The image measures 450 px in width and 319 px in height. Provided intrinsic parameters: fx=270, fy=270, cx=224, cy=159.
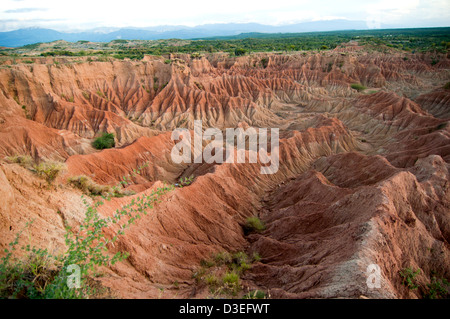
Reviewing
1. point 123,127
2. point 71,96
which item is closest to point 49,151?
point 123,127

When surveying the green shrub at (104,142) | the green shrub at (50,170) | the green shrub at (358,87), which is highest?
the green shrub at (358,87)

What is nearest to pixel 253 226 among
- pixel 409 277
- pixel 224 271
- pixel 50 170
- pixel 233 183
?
pixel 233 183

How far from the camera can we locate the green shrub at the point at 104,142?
38531 mm

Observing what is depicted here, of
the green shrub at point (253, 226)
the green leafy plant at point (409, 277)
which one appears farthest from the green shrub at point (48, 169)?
the green leafy plant at point (409, 277)

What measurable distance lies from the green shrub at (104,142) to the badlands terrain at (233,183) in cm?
130

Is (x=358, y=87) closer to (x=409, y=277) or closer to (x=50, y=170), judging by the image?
(x=409, y=277)

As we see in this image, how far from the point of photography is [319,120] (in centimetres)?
4828

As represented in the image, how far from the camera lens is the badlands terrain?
12383mm

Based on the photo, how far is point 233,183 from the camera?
25.9 m

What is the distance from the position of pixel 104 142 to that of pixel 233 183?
22793mm

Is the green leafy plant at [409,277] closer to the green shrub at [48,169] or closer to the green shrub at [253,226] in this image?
the green shrub at [253,226]

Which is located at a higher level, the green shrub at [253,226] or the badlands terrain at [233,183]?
the badlands terrain at [233,183]
